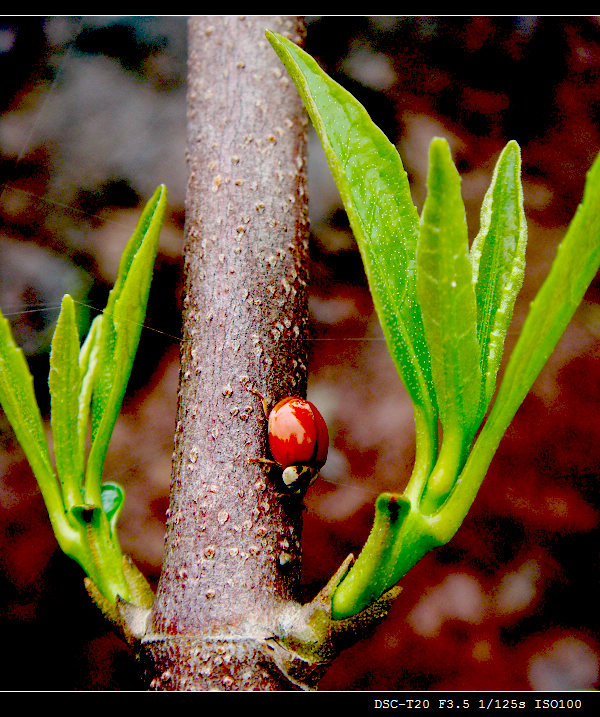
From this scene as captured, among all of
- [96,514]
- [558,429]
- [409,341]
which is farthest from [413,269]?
[558,429]

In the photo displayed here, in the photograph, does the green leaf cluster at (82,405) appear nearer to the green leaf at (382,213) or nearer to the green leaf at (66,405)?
the green leaf at (66,405)

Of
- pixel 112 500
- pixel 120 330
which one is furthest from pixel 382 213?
pixel 112 500

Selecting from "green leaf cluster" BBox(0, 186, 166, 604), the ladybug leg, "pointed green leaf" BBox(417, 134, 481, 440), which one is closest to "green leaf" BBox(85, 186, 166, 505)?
"green leaf cluster" BBox(0, 186, 166, 604)

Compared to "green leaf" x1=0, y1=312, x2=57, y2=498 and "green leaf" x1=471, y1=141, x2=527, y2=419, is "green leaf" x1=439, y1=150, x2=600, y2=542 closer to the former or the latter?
"green leaf" x1=471, y1=141, x2=527, y2=419

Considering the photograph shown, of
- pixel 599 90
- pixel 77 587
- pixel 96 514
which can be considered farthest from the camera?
pixel 599 90

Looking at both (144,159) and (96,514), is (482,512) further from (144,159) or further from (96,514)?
(144,159)

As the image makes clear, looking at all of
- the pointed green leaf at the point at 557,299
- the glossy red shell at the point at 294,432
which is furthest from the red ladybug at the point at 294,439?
the pointed green leaf at the point at 557,299
